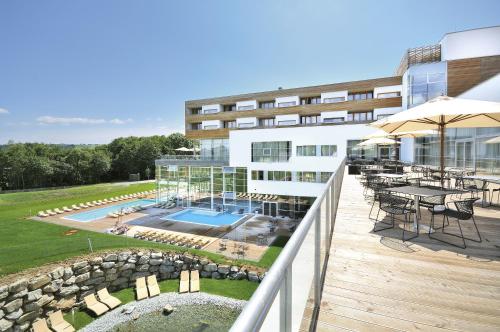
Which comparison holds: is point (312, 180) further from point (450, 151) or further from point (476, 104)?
point (476, 104)

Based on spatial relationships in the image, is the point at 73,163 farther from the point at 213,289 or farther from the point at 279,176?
the point at 213,289

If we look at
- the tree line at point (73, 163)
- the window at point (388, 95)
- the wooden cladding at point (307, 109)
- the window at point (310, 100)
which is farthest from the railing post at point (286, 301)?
the tree line at point (73, 163)

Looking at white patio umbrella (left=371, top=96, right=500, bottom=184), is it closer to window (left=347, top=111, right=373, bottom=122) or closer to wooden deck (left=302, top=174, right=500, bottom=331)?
wooden deck (left=302, top=174, right=500, bottom=331)

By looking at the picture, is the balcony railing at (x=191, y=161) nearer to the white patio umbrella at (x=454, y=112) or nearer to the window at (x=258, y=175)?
the window at (x=258, y=175)

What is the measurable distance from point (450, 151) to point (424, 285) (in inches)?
741

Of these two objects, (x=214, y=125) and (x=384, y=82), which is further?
(x=214, y=125)

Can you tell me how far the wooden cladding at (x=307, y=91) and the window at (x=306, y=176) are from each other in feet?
42.0

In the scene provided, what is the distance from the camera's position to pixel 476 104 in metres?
4.85

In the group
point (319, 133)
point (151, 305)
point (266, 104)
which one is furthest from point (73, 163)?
point (319, 133)

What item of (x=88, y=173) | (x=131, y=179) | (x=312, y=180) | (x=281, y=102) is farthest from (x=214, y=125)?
(x=88, y=173)

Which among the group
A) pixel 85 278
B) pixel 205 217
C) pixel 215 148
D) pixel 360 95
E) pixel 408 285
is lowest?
pixel 85 278

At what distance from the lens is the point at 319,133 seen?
23359mm

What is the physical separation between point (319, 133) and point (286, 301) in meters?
23.3

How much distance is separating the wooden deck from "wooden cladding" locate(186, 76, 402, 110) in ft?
88.0
